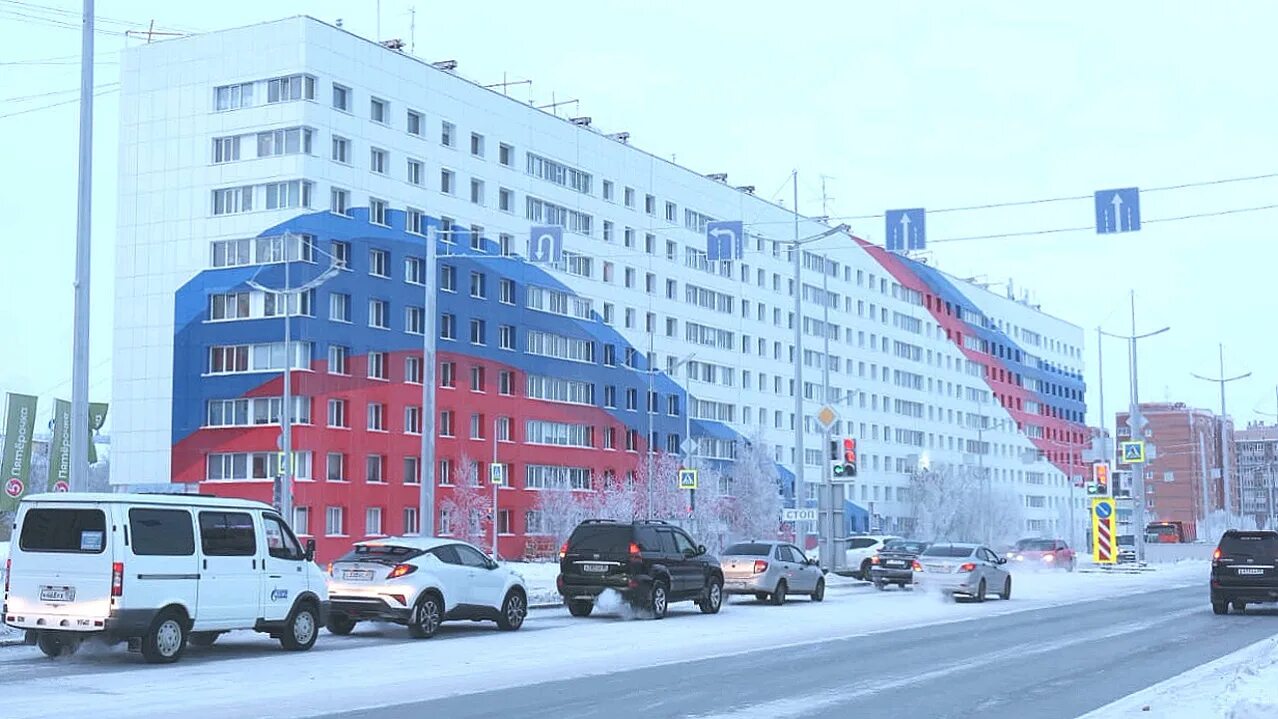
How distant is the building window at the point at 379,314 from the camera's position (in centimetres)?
7138

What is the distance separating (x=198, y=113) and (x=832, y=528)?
38.5 meters

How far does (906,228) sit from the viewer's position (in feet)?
112

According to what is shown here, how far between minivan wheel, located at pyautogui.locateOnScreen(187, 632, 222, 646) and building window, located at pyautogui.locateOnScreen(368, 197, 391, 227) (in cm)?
5081

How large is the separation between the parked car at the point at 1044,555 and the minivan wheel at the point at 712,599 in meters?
32.8

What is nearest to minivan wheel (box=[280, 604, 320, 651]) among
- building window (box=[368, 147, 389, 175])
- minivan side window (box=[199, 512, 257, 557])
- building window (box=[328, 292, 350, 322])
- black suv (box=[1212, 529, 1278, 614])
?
minivan side window (box=[199, 512, 257, 557])

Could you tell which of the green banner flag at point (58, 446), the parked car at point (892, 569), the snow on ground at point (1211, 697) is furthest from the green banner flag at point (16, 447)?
the snow on ground at point (1211, 697)

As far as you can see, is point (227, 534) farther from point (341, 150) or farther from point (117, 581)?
point (341, 150)

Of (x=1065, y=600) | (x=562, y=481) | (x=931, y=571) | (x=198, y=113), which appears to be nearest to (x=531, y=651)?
(x=931, y=571)

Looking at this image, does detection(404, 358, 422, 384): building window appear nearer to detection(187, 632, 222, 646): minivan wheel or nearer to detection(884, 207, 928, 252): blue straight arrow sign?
detection(884, 207, 928, 252): blue straight arrow sign

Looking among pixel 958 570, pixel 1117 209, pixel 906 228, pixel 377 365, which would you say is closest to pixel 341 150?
pixel 377 365

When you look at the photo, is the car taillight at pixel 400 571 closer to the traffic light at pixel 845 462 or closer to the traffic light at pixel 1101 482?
the traffic light at pixel 845 462

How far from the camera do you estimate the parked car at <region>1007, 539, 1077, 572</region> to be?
201ft

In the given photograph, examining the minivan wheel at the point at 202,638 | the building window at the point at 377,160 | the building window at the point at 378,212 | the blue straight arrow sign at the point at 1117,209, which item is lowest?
the minivan wheel at the point at 202,638

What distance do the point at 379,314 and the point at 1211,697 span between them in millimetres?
60527
